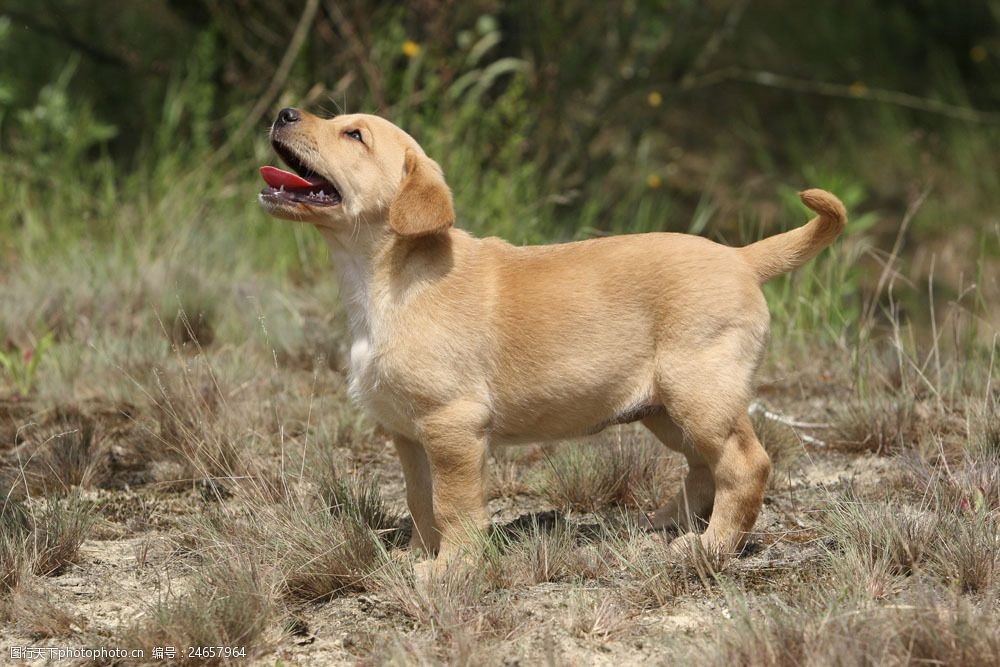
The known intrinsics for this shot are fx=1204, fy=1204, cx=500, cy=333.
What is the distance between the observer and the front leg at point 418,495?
4.11 m

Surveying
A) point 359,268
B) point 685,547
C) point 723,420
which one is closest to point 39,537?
point 359,268

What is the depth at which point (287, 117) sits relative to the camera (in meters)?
4.07

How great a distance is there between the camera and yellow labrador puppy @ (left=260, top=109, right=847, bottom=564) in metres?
3.86

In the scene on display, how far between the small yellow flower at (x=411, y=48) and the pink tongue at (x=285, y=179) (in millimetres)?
3523

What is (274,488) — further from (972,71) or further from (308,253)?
(972,71)

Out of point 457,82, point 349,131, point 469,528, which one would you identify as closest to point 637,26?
point 457,82

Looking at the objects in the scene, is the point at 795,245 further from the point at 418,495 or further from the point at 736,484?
the point at 418,495

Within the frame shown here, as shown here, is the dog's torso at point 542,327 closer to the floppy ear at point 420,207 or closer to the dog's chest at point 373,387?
the dog's chest at point 373,387

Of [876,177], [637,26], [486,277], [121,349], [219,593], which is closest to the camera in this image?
[219,593]

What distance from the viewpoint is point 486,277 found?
162 inches

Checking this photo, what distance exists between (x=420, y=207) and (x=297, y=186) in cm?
50

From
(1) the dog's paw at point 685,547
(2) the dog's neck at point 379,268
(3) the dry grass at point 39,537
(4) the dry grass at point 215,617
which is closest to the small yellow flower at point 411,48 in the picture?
(2) the dog's neck at point 379,268

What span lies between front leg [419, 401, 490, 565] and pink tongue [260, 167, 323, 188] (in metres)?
0.93

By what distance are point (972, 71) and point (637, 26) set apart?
522 centimetres
